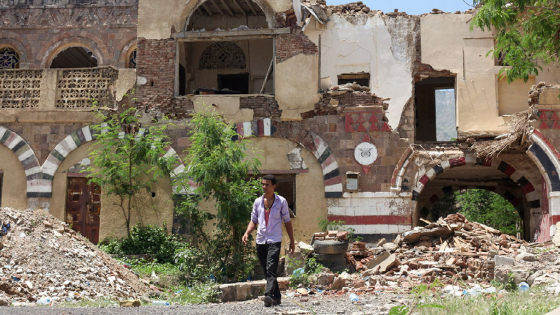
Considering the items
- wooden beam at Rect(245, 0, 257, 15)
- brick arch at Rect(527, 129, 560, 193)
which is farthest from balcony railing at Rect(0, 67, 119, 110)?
brick arch at Rect(527, 129, 560, 193)

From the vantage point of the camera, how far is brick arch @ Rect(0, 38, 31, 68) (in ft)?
66.9

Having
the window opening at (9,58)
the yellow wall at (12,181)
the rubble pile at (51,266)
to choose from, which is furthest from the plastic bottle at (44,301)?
the window opening at (9,58)

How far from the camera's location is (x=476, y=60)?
1579 centimetres

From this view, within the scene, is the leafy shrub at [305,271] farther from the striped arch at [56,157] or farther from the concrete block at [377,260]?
the striped arch at [56,157]

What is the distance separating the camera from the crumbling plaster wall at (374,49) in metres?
16.0

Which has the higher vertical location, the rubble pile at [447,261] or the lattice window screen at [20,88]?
the lattice window screen at [20,88]

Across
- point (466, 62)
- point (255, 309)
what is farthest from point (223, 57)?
point (255, 309)

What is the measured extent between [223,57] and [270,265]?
11478 millimetres

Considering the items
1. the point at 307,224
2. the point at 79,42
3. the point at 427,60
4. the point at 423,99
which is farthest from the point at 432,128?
the point at 79,42

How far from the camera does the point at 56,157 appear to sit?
15.0 meters

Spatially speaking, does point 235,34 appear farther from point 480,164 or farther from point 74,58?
point 74,58

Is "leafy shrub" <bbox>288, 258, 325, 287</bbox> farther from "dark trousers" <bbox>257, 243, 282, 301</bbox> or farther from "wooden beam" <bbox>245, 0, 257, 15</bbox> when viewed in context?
"wooden beam" <bbox>245, 0, 257, 15</bbox>

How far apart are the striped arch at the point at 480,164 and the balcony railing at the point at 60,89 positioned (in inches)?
298

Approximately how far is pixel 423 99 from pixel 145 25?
30.7 feet
